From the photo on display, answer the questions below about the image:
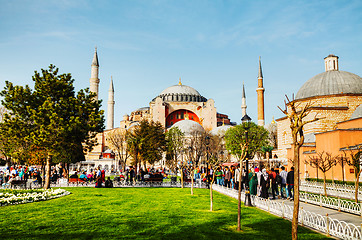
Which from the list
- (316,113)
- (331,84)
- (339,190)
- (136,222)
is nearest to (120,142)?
(316,113)

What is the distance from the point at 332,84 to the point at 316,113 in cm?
867

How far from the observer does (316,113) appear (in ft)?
74.6

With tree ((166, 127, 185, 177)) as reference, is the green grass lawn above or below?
below

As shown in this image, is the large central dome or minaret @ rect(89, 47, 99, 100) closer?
the large central dome

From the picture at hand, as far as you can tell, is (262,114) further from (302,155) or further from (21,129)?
(21,129)

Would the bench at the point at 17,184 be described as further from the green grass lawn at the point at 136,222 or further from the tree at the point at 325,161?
the tree at the point at 325,161

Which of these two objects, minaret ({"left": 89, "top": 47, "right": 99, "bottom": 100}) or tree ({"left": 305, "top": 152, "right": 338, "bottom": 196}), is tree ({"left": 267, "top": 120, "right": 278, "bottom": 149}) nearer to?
minaret ({"left": 89, "top": 47, "right": 99, "bottom": 100})

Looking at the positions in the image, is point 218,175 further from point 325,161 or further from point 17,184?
point 17,184

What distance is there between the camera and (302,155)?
74.2 feet

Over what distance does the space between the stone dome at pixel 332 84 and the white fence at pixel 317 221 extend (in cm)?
2318

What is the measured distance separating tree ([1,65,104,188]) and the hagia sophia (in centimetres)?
1093

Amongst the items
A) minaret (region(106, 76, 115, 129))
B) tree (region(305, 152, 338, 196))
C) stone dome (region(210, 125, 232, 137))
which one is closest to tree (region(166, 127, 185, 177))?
stone dome (region(210, 125, 232, 137))

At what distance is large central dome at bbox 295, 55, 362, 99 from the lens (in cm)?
2875

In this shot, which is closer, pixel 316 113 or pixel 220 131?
pixel 316 113
